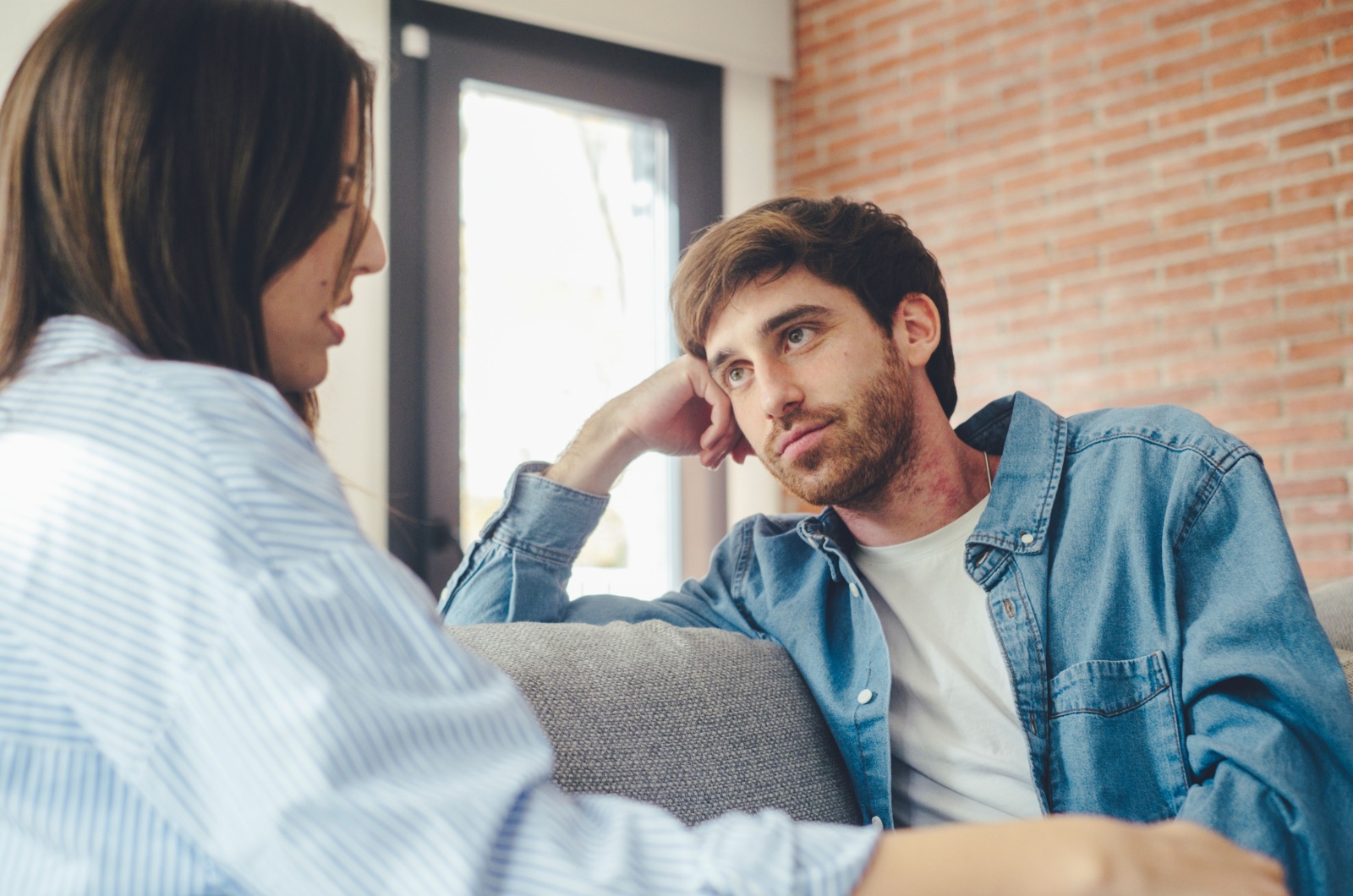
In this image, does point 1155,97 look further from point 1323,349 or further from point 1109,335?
point 1323,349

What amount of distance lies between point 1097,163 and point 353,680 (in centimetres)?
339

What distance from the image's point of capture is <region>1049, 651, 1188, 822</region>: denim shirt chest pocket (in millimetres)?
1216

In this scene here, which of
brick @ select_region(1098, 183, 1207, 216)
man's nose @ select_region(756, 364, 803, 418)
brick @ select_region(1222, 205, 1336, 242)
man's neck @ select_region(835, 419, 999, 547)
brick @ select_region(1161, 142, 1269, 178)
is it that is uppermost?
brick @ select_region(1161, 142, 1269, 178)

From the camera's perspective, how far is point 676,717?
1208mm

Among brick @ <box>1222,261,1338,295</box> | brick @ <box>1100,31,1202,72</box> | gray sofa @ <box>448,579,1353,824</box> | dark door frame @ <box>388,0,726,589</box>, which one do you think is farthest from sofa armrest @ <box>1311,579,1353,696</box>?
dark door frame @ <box>388,0,726,589</box>

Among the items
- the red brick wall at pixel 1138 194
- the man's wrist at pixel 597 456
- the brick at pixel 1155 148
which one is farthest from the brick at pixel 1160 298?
the man's wrist at pixel 597 456

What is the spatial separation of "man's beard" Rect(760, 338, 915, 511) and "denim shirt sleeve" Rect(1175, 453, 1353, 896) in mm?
408

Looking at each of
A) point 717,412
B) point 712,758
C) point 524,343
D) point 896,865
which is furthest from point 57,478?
point 524,343

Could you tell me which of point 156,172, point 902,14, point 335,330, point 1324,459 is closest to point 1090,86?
point 902,14

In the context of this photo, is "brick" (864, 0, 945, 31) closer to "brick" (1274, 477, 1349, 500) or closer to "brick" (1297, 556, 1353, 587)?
"brick" (1274, 477, 1349, 500)

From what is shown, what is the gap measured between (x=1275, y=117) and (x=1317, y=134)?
119mm

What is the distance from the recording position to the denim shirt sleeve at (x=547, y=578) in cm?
154

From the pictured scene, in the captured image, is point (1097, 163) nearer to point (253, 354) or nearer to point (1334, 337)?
point (1334, 337)

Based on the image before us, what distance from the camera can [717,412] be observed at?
1713mm
